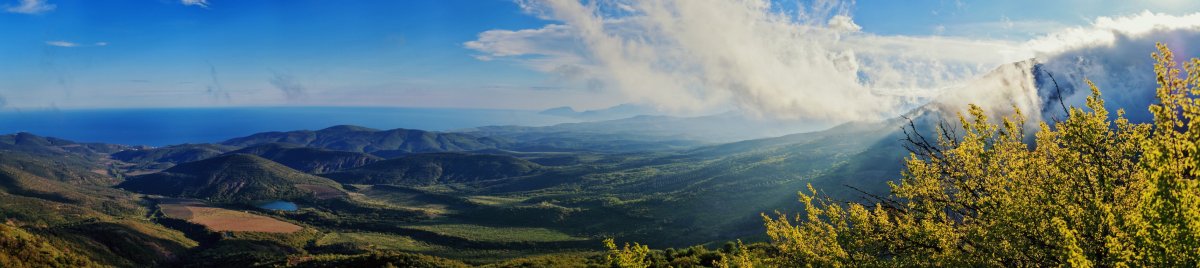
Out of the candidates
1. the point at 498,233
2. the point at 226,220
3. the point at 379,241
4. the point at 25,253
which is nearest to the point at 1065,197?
the point at 25,253

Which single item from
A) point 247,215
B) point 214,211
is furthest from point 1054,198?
point 214,211

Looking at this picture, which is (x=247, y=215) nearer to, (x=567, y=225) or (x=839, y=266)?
(x=567, y=225)

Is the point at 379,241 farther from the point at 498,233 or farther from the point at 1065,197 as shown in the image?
the point at 1065,197

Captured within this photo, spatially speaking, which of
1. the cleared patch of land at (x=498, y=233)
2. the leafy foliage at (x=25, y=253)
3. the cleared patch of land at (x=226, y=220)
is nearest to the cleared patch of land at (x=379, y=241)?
the cleared patch of land at (x=498, y=233)

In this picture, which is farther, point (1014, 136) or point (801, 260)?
point (801, 260)

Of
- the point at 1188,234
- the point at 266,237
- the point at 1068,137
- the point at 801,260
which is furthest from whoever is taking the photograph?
the point at 266,237

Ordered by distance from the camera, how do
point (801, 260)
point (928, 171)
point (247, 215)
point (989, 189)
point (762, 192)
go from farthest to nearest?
1. point (762, 192)
2. point (247, 215)
3. point (801, 260)
4. point (928, 171)
5. point (989, 189)

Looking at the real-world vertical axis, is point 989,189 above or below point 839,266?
above

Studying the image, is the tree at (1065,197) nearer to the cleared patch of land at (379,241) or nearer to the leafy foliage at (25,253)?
the leafy foliage at (25,253)

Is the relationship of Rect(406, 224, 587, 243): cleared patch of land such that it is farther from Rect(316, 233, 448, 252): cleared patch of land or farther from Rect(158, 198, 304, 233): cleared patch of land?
Rect(158, 198, 304, 233): cleared patch of land
